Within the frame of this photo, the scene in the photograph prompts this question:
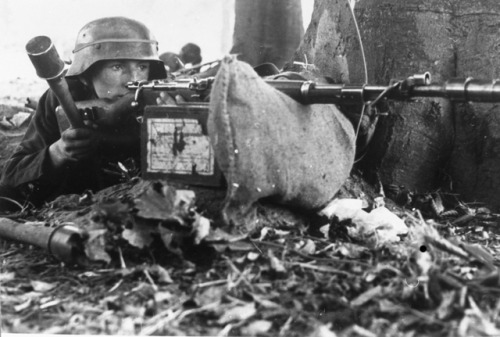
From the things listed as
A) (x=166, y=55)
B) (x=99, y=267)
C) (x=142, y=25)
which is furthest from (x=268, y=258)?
(x=166, y=55)

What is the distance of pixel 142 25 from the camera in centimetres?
448

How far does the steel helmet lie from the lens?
424cm

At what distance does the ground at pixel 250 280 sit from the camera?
6.70 feet

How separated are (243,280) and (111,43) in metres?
2.50

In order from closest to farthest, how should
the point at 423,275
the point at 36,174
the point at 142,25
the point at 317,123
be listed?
the point at 423,275 < the point at 317,123 < the point at 36,174 < the point at 142,25

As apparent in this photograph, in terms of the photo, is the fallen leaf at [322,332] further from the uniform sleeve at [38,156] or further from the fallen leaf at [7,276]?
the uniform sleeve at [38,156]

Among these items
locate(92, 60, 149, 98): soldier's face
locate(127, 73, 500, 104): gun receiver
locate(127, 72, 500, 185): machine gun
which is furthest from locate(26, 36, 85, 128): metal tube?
locate(92, 60, 149, 98): soldier's face

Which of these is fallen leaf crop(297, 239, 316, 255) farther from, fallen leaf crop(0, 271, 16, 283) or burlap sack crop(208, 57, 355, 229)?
fallen leaf crop(0, 271, 16, 283)

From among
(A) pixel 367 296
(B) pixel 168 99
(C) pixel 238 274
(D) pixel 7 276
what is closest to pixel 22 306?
(D) pixel 7 276

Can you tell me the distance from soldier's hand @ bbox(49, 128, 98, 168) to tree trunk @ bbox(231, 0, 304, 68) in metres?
3.89

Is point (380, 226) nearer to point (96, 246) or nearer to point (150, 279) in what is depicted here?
point (150, 279)

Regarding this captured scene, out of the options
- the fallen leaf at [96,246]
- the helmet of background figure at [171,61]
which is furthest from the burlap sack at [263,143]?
the helmet of background figure at [171,61]

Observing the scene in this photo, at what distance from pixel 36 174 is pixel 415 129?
8.44ft

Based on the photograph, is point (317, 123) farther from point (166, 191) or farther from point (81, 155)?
point (81, 155)
